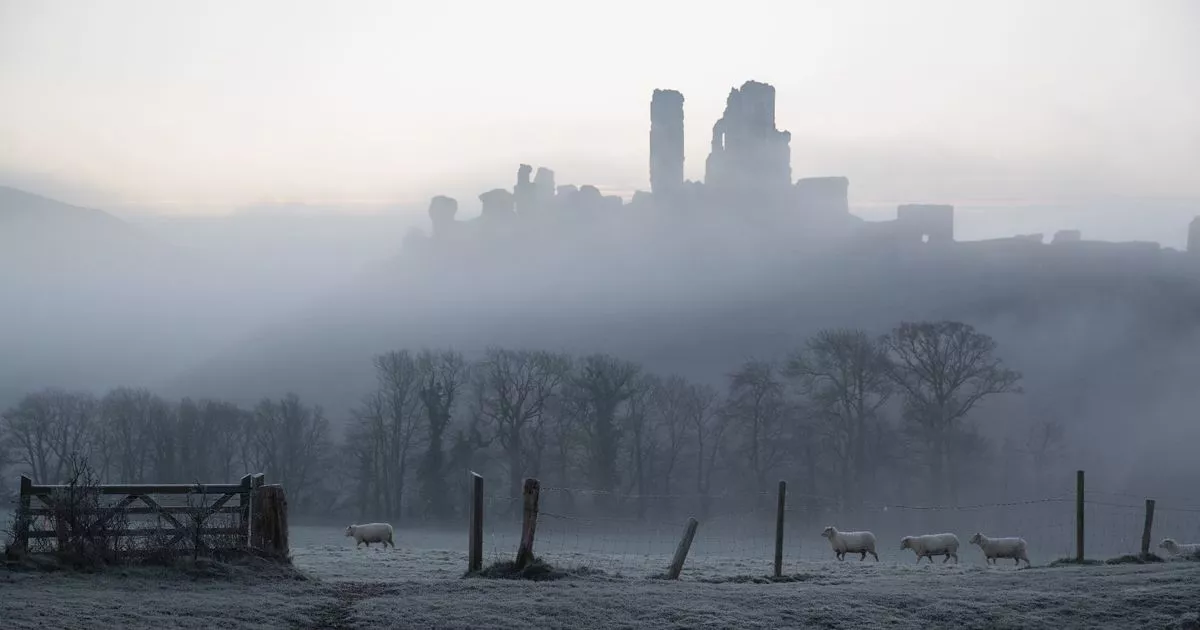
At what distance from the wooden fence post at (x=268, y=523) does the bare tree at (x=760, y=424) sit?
42.7 m

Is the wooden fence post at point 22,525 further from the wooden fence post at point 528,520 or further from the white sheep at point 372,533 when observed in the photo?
the white sheep at point 372,533

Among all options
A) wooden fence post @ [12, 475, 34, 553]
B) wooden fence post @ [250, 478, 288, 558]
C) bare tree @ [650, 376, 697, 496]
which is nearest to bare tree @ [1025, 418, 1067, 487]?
bare tree @ [650, 376, 697, 496]

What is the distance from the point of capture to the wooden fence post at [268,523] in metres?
19.4

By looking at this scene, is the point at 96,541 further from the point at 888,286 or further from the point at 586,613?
the point at 888,286

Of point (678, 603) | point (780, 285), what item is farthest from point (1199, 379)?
point (678, 603)

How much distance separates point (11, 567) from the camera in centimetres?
1723

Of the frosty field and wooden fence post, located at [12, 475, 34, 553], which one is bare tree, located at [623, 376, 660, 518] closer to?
the frosty field

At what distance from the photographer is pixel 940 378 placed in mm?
59469

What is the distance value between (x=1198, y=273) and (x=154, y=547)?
16959cm

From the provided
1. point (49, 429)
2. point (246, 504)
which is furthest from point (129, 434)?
point (246, 504)

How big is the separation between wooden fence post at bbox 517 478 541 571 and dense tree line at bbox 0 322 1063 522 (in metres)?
38.6

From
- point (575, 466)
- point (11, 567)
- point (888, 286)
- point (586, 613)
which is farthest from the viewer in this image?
point (888, 286)

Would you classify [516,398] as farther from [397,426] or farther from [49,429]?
[49,429]

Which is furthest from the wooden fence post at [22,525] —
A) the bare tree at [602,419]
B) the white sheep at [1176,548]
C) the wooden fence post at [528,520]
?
the bare tree at [602,419]
